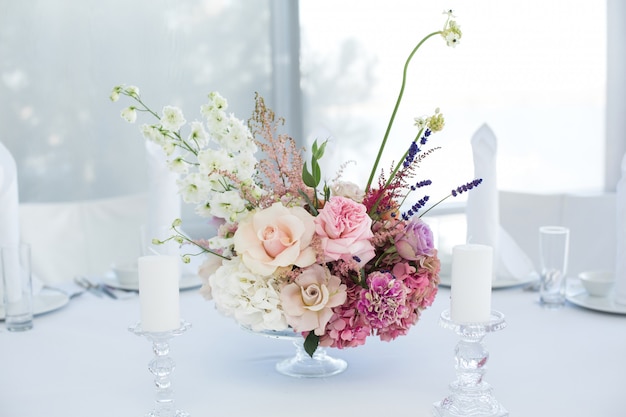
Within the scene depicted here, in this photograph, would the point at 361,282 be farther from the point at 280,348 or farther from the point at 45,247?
the point at 45,247

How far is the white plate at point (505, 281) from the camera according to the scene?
5.68 feet

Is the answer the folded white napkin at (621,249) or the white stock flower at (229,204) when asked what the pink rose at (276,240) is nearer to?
the white stock flower at (229,204)

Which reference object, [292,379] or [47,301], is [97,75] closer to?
[47,301]

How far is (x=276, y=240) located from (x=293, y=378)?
0.25 meters

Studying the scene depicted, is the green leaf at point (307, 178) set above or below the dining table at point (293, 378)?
above

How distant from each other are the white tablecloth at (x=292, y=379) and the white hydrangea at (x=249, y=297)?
→ 0.37ft

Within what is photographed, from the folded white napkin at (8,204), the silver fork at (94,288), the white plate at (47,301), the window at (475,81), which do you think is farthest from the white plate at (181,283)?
the window at (475,81)

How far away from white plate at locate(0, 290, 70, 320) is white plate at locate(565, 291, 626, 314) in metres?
1.08

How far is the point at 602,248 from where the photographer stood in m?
2.35

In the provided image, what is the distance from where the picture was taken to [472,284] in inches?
37.7

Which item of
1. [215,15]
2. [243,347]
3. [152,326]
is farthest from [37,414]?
[215,15]

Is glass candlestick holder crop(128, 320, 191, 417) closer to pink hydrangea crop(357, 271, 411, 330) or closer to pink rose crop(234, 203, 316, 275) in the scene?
pink rose crop(234, 203, 316, 275)

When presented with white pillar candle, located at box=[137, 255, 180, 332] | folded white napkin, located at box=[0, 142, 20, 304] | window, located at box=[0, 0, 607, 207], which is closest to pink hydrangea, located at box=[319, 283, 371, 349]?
white pillar candle, located at box=[137, 255, 180, 332]

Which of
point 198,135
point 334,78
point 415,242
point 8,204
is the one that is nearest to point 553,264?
point 415,242
